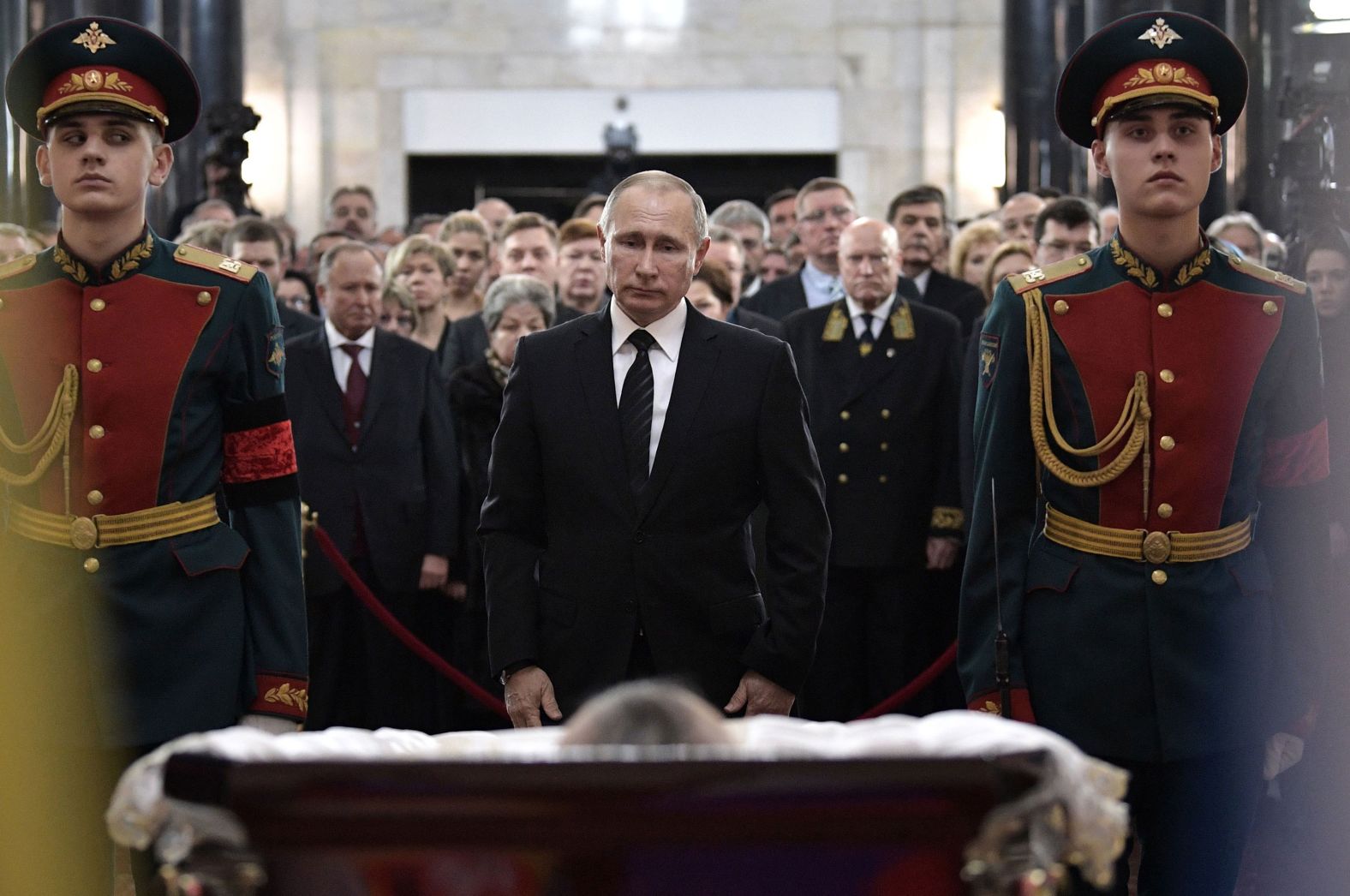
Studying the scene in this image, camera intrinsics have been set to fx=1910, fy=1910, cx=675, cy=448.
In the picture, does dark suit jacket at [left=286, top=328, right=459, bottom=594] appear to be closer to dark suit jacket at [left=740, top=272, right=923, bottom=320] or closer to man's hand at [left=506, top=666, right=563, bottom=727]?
dark suit jacket at [left=740, top=272, right=923, bottom=320]

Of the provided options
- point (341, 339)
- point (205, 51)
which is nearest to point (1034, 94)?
point (205, 51)

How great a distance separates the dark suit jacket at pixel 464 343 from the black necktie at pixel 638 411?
11.1 feet

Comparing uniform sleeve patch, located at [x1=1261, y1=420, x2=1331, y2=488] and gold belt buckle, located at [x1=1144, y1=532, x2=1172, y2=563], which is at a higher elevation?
uniform sleeve patch, located at [x1=1261, y1=420, x2=1331, y2=488]

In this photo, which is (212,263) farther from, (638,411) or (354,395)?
(354,395)

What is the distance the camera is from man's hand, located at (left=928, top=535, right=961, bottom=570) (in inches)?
249

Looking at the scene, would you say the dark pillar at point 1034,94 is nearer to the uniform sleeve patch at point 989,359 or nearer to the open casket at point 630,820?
the uniform sleeve patch at point 989,359

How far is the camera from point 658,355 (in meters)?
3.83

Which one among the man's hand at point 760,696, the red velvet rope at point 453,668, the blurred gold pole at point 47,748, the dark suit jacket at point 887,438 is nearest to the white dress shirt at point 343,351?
the red velvet rope at point 453,668

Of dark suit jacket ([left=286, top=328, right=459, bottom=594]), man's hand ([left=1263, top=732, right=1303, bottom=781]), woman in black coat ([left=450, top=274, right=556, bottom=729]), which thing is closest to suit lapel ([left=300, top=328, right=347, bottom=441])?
dark suit jacket ([left=286, top=328, right=459, bottom=594])

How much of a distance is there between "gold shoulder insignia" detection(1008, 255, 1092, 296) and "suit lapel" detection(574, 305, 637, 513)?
81cm

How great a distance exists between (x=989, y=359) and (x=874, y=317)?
2986 millimetres

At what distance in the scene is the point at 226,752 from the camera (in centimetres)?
204

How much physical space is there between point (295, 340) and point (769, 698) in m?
3.52

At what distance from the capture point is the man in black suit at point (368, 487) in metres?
6.52
